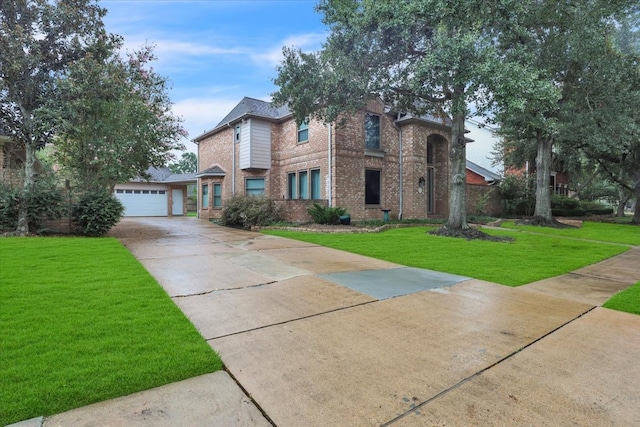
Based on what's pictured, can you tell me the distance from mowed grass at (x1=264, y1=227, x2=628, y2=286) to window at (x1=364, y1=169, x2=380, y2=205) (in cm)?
486

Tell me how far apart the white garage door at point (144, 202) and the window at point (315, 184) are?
54.9 ft

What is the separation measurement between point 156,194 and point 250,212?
55.2 feet

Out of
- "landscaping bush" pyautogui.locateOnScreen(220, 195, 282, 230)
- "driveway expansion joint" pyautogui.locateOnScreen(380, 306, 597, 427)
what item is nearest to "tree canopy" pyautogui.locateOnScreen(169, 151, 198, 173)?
"landscaping bush" pyautogui.locateOnScreen(220, 195, 282, 230)

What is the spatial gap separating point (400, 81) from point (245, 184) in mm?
10264

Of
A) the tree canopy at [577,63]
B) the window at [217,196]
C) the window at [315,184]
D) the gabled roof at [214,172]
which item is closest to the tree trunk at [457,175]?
the tree canopy at [577,63]

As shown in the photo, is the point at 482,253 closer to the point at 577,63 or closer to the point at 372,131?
the point at 372,131

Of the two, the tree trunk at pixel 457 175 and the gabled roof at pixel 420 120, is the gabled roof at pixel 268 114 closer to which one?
the gabled roof at pixel 420 120

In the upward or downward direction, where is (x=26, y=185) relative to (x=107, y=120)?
downward

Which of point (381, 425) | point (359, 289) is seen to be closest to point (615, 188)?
point (359, 289)

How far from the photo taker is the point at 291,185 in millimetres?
17594

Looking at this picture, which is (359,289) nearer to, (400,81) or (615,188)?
(400,81)

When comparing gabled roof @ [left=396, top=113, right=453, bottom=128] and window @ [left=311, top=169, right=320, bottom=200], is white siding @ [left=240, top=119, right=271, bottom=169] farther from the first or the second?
gabled roof @ [left=396, top=113, right=453, bottom=128]

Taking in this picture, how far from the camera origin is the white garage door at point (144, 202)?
1019 inches

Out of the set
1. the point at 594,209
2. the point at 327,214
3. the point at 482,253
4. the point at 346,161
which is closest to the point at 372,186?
the point at 346,161
